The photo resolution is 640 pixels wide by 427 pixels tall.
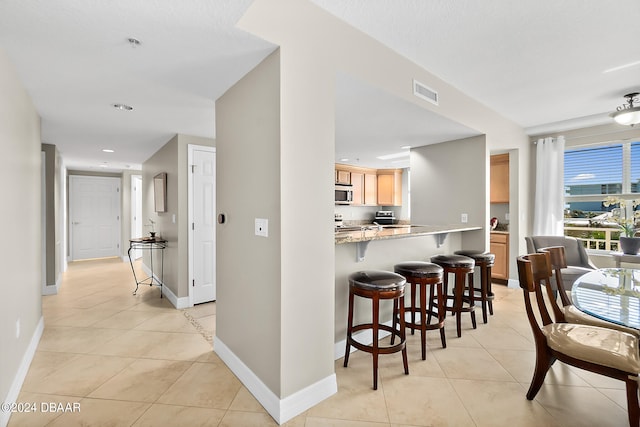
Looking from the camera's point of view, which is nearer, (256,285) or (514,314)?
(256,285)

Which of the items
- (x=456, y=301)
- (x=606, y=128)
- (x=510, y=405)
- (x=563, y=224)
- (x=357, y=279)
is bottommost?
(x=510, y=405)

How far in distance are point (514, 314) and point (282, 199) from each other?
10.8 ft

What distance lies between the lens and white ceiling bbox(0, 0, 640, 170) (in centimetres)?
164

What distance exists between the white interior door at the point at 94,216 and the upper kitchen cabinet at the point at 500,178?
334 inches

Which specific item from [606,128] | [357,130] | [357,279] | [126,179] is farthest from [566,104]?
[126,179]

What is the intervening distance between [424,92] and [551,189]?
3.10 meters

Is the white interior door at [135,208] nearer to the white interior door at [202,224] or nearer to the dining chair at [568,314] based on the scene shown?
the white interior door at [202,224]

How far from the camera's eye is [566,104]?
371 cm

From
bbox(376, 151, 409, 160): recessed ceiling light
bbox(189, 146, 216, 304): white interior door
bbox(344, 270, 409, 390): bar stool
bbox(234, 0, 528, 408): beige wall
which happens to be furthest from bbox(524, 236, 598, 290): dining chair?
bbox(189, 146, 216, 304): white interior door

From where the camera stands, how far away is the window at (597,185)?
4188 millimetres

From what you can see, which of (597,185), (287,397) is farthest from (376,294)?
(597,185)

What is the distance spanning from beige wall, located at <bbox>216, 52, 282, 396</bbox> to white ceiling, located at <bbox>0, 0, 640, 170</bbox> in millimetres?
226

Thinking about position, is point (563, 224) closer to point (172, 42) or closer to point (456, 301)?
point (456, 301)

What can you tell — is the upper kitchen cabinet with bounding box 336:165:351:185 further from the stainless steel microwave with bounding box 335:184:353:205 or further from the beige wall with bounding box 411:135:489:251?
the beige wall with bounding box 411:135:489:251
